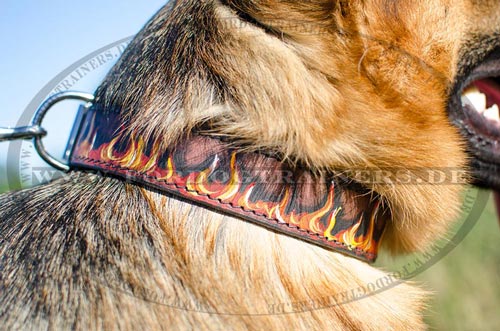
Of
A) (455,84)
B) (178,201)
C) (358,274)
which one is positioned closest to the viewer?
(178,201)

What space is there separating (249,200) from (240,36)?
62 centimetres

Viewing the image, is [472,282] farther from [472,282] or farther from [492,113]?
[492,113]

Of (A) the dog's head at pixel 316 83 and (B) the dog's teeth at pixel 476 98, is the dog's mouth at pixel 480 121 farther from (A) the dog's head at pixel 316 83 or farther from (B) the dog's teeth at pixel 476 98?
(A) the dog's head at pixel 316 83

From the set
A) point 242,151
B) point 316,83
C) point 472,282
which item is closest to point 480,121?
point 316,83

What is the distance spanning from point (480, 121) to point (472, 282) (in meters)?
2.79

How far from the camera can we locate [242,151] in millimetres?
1955

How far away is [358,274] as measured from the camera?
2209mm

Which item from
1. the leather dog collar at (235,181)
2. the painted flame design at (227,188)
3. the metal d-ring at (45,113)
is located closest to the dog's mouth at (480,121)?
the leather dog collar at (235,181)

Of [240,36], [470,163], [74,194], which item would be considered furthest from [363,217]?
[74,194]

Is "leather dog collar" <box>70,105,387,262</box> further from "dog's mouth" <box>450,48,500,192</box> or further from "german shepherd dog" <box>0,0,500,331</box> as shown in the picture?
"dog's mouth" <box>450,48,500,192</box>

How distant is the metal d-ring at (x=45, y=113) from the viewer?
94.7 inches

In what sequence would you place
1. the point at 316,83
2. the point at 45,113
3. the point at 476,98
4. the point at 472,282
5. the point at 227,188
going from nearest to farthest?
the point at 227,188
the point at 316,83
the point at 45,113
the point at 476,98
the point at 472,282

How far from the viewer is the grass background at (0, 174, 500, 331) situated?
4457mm

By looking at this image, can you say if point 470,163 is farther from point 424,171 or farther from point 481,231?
point 481,231
